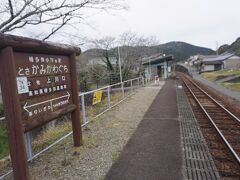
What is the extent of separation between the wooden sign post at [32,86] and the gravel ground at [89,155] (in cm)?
48

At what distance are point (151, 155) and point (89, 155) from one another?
1.27 metres

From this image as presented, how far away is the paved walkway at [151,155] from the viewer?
3916 mm

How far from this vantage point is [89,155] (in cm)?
484

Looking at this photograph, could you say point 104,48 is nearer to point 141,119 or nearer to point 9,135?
point 141,119

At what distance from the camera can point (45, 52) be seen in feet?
14.2

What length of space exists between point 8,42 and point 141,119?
18.8 feet

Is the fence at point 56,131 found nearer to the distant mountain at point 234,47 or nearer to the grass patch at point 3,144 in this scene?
the grass patch at point 3,144

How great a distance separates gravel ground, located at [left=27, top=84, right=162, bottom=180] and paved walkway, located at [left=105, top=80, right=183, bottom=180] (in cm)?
21

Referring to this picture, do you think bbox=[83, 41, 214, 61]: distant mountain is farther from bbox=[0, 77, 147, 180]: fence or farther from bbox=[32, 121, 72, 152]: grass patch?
bbox=[32, 121, 72, 152]: grass patch

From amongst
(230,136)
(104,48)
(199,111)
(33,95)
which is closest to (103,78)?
(104,48)

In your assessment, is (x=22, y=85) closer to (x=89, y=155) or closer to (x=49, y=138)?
(x=89, y=155)

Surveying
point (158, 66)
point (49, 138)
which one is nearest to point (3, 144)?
point (49, 138)

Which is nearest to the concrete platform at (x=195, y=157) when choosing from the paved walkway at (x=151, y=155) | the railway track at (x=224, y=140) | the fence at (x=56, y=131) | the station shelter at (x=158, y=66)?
the paved walkway at (x=151, y=155)

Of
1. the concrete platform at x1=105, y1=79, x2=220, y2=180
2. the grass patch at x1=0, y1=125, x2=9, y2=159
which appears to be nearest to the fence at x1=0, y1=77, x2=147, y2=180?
the concrete platform at x1=105, y1=79, x2=220, y2=180
